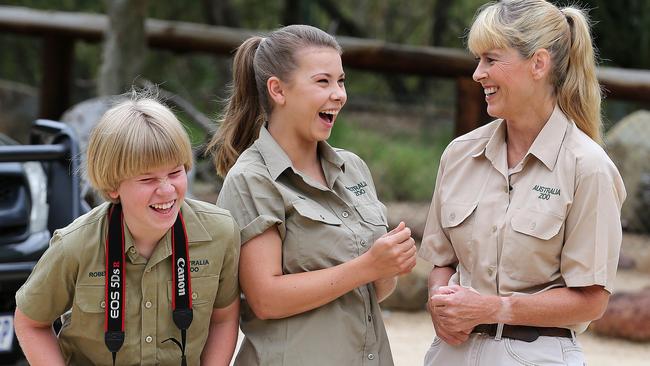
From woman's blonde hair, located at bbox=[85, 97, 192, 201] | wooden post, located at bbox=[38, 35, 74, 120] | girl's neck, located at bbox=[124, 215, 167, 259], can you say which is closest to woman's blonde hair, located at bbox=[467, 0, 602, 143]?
woman's blonde hair, located at bbox=[85, 97, 192, 201]

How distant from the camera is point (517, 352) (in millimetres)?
2316

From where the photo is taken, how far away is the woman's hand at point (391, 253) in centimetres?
226

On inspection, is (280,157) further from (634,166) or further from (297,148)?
(634,166)

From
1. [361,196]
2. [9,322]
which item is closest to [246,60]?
[361,196]

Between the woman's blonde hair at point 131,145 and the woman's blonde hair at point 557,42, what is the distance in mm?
770

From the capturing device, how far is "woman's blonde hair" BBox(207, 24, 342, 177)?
2426 millimetres

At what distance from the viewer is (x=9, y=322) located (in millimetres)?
3258

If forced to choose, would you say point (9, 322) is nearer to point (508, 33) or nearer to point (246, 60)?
point (246, 60)

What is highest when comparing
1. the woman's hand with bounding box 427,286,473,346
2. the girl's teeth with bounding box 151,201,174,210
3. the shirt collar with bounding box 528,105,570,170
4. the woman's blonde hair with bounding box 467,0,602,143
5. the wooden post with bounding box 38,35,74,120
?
the woman's blonde hair with bounding box 467,0,602,143

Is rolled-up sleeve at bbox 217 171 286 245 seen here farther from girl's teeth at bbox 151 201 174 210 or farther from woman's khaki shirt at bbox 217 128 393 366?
girl's teeth at bbox 151 201 174 210

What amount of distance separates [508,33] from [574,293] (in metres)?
0.63

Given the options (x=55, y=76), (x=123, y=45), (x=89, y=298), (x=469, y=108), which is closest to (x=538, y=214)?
(x=89, y=298)

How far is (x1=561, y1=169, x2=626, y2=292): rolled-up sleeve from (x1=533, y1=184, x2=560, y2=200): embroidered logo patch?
5cm

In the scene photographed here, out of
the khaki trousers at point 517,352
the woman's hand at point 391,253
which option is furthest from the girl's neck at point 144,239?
the khaki trousers at point 517,352
